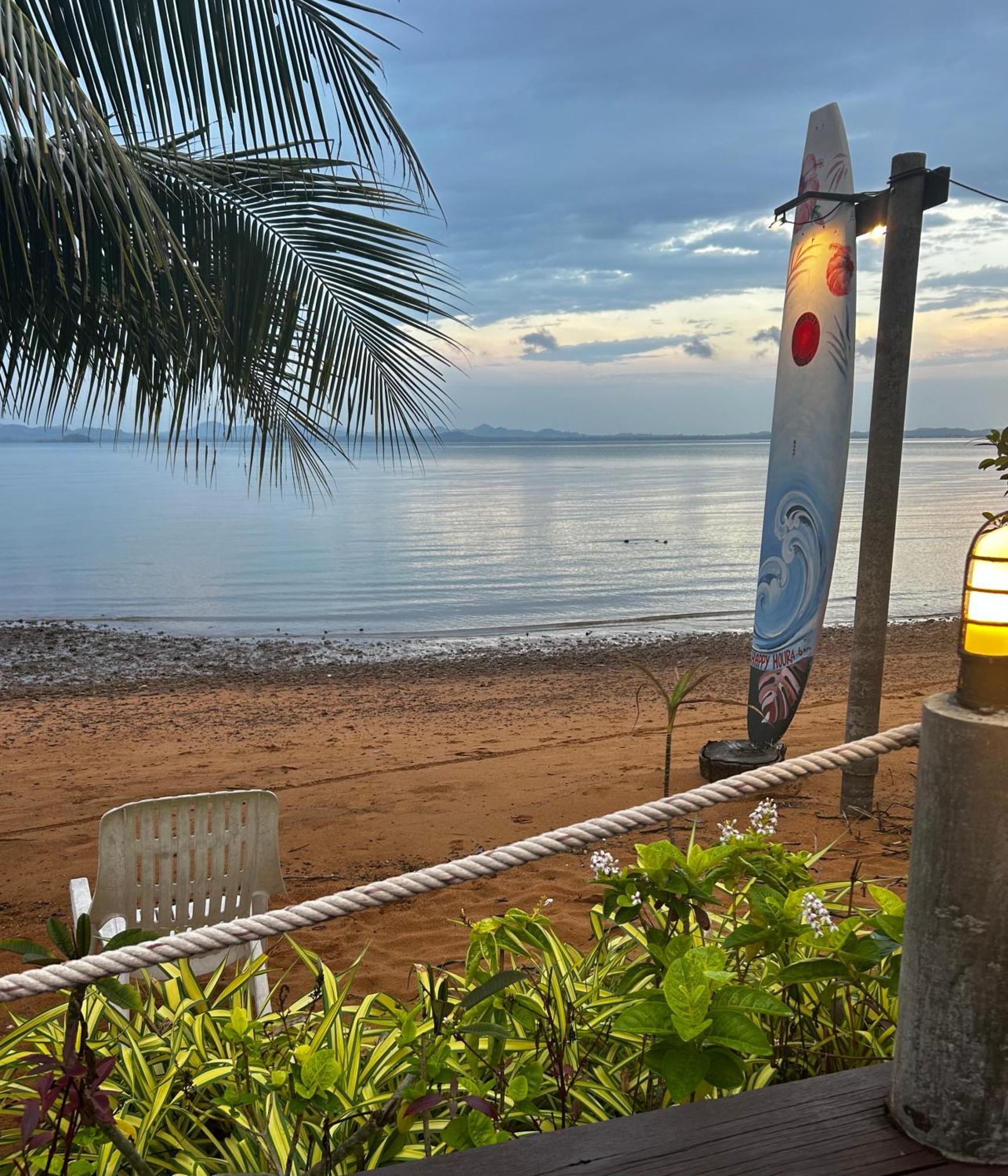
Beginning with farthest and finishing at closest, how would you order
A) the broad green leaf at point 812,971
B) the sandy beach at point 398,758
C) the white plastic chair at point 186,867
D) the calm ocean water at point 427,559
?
the calm ocean water at point 427,559, the sandy beach at point 398,758, the white plastic chair at point 186,867, the broad green leaf at point 812,971

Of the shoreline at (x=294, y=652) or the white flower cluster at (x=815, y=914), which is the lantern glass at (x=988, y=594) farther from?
the shoreline at (x=294, y=652)

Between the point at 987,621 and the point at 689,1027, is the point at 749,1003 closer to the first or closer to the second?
the point at 689,1027

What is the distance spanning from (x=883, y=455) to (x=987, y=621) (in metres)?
4.67

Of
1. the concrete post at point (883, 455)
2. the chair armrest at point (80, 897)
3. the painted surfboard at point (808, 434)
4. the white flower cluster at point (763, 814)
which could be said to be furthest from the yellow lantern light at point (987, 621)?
the painted surfboard at point (808, 434)

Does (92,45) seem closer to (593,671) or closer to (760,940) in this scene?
(760,940)

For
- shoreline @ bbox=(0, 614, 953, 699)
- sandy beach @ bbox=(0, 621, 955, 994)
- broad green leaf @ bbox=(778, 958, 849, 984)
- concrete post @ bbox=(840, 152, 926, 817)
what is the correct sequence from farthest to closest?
A: shoreline @ bbox=(0, 614, 953, 699)
concrete post @ bbox=(840, 152, 926, 817)
sandy beach @ bbox=(0, 621, 955, 994)
broad green leaf @ bbox=(778, 958, 849, 984)

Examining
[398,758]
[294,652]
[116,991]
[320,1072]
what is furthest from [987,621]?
[294,652]

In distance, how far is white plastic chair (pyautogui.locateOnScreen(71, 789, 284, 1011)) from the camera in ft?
12.3

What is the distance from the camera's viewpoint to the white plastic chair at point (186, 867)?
3756 millimetres

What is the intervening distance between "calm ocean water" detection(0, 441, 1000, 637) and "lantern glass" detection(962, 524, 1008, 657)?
11253 mm

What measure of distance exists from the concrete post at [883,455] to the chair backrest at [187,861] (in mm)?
3589

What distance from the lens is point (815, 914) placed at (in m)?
2.07

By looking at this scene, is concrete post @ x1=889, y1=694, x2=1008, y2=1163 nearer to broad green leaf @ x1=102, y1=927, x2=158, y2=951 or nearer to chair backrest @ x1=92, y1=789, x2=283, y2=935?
broad green leaf @ x1=102, y1=927, x2=158, y2=951

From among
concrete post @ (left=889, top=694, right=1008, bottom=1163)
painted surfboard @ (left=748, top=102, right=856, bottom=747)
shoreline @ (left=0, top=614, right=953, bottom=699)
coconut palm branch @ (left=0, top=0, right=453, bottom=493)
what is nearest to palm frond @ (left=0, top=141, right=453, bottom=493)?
coconut palm branch @ (left=0, top=0, right=453, bottom=493)
